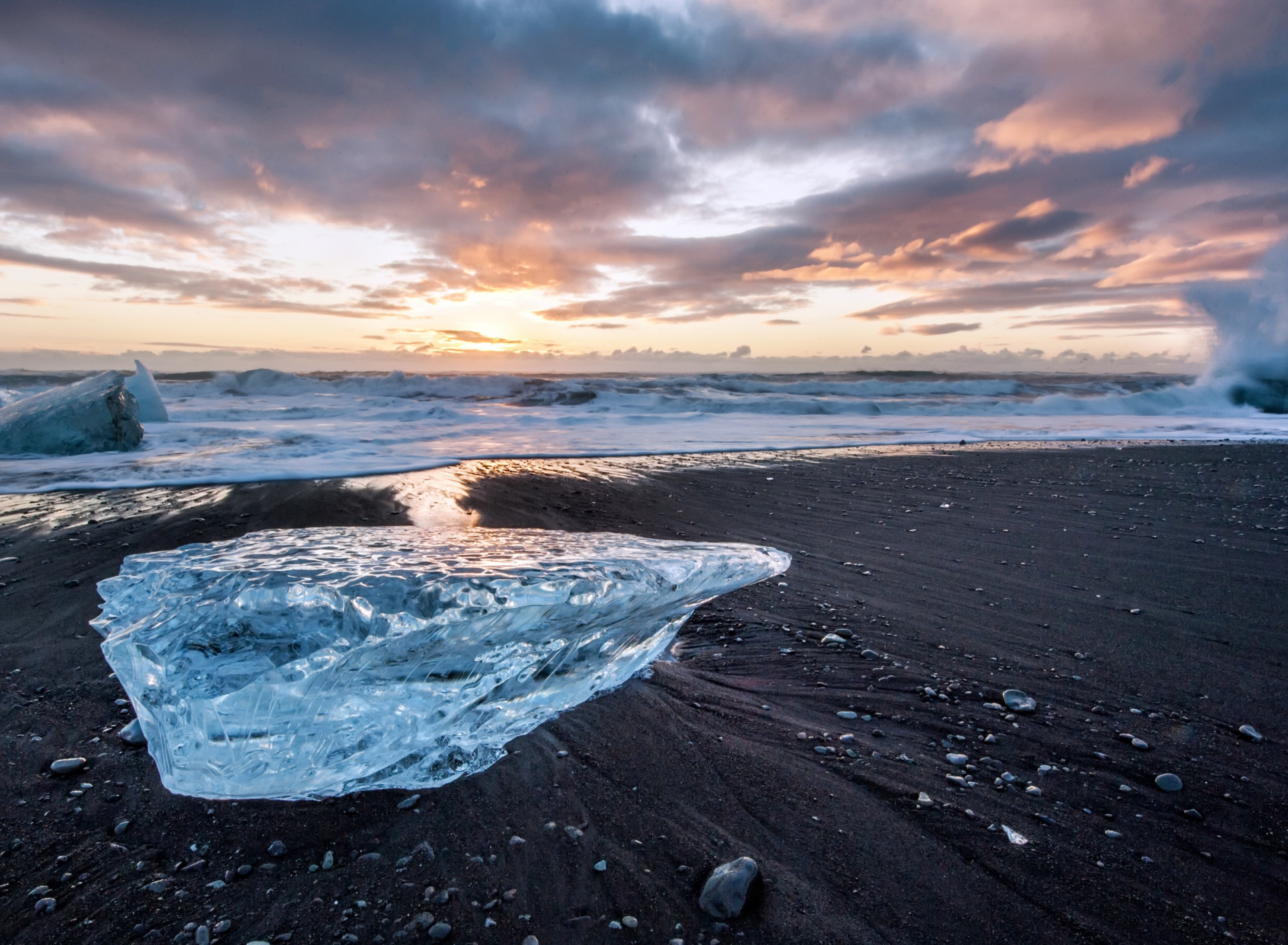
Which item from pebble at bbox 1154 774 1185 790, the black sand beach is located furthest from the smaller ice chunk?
pebble at bbox 1154 774 1185 790

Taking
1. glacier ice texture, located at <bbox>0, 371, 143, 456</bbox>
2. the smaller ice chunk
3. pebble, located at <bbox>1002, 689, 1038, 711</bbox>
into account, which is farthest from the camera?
→ the smaller ice chunk

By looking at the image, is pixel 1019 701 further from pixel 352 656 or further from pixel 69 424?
pixel 69 424

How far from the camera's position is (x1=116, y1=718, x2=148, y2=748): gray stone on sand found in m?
1.86

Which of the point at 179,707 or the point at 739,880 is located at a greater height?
the point at 179,707

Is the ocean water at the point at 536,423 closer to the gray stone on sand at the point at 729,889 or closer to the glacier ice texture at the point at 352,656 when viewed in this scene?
the glacier ice texture at the point at 352,656

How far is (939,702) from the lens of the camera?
2121mm

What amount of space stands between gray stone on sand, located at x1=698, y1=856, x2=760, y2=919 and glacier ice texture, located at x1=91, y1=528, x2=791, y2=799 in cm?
76

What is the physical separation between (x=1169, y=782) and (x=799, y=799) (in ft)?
3.45

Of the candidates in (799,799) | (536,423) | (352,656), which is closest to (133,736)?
(352,656)

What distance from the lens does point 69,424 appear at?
7.71 m

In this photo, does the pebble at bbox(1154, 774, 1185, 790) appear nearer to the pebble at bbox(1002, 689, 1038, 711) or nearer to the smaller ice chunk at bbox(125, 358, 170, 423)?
the pebble at bbox(1002, 689, 1038, 711)

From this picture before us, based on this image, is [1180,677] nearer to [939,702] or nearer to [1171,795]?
[1171,795]

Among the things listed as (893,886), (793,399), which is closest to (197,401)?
(793,399)

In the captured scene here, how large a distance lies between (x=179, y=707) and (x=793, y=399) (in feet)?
60.2
